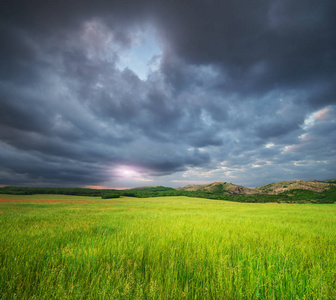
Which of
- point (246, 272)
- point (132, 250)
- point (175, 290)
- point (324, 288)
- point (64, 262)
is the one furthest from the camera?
point (132, 250)

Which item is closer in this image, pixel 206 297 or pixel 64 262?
pixel 206 297

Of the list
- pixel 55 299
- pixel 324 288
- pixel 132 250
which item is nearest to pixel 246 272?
pixel 324 288

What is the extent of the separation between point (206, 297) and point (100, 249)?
2.80 m

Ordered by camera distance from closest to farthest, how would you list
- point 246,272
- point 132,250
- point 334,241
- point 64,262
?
point 246,272, point 64,262, point 132,250, point 334,241

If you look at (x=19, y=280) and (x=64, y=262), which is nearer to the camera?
(x=19, y=280)

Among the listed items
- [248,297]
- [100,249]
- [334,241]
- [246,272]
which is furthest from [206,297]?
[334,241]

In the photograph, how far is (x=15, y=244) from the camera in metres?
3.84

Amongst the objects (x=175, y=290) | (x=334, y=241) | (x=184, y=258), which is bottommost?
(x=334, y=241)

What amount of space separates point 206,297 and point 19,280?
3.15 m

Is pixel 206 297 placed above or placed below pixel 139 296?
below

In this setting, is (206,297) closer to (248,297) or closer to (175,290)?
(175,290)

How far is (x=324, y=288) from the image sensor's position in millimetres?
2309

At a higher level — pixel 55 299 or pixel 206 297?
pixel 55 299

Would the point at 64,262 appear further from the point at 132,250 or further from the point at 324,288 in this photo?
the point at 324,288
